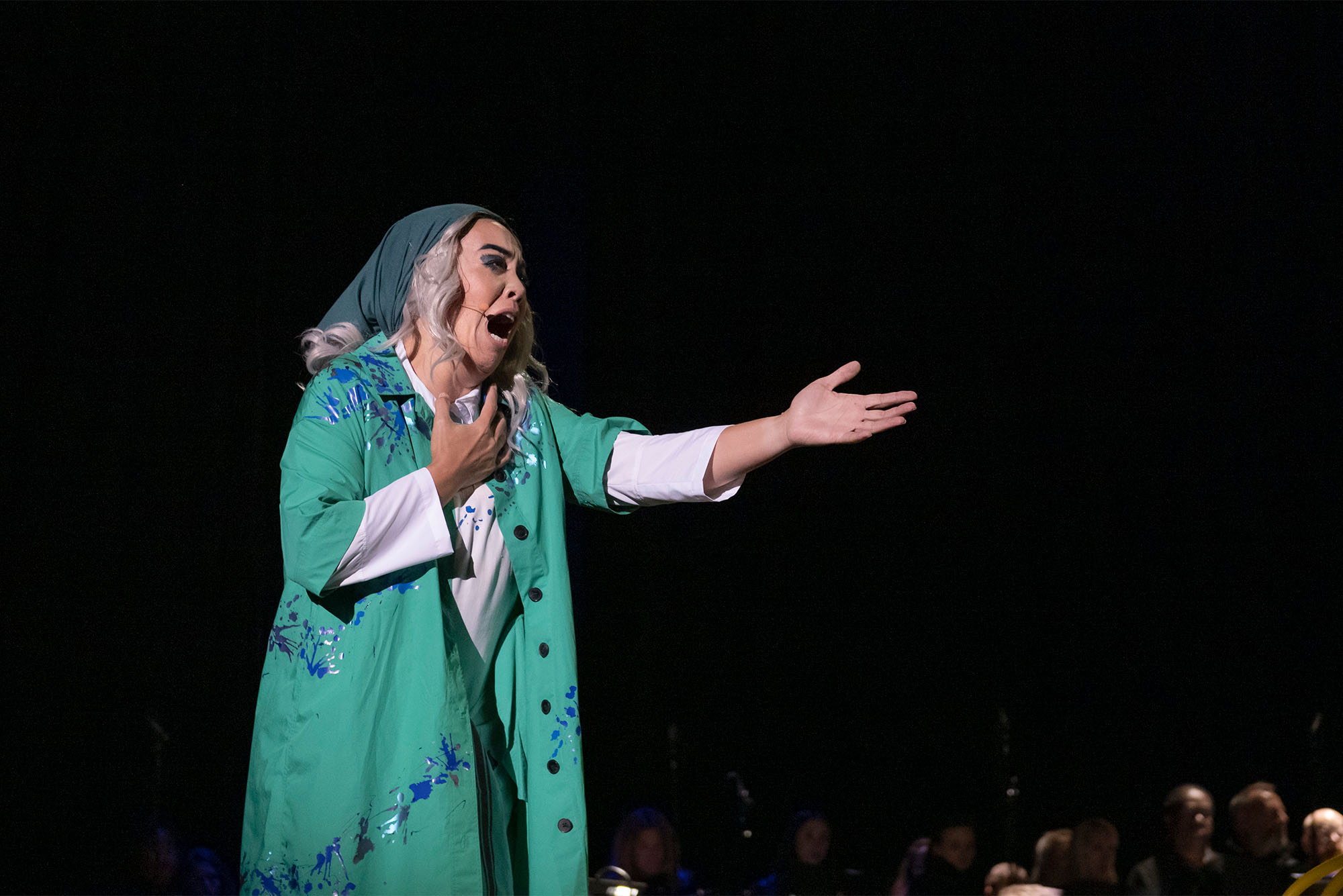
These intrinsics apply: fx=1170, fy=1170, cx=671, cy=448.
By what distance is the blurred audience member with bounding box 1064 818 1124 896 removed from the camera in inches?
150

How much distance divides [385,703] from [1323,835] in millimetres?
3476

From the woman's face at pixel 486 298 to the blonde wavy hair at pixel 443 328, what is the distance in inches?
0.4

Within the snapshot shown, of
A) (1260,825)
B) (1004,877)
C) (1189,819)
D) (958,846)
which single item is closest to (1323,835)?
(1260,825)

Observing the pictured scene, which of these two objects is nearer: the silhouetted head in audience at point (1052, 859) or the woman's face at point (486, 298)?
the woman's face at point (486, 298)

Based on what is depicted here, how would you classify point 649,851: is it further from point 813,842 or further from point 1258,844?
point 1258,844

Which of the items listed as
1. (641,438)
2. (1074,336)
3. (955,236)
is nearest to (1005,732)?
(1074,336)

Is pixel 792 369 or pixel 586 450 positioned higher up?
pixel 792 369

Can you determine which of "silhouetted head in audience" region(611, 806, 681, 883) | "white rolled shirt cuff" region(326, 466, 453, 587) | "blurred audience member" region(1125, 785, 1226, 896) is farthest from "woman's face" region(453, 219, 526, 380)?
"blurred audience member" region(1125, 785, 1226, 896)

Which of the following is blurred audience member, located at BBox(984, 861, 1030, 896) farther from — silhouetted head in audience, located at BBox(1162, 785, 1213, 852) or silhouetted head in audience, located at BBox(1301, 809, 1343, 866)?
silhouetted head in audience, located at BBox(1301, 809, 1343, 866)

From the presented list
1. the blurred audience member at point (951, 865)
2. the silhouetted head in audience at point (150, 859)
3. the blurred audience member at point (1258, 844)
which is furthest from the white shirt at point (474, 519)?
the blurred audience member at point (1258, 844)

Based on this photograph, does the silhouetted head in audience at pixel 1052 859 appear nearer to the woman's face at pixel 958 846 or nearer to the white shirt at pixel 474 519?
the woman's face at pixel 958 846

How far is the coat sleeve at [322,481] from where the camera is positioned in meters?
1.63

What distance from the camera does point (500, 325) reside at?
1933 mm

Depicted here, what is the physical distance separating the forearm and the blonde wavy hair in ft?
1.09
